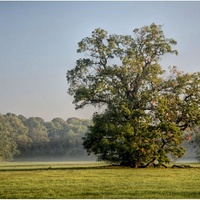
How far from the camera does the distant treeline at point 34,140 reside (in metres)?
96.3

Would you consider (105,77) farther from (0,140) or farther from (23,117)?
(23,117)

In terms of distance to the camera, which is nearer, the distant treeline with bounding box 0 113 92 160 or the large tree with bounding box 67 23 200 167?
the large tree with bounding box 67 23 200 167

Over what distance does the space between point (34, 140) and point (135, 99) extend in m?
76.5

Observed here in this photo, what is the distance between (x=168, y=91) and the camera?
42.2 m

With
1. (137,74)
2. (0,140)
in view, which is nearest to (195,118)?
(137,74)

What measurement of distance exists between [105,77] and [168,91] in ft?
20.3

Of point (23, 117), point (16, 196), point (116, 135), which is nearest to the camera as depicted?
point (16, 196)

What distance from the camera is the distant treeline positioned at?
96.3 m

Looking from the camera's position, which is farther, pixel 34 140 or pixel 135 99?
pixel 34 140

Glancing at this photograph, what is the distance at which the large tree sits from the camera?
3912cm

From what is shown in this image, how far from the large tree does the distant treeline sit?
2062 inches

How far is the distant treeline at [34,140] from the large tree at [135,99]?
52.4 m

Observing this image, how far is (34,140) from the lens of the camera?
376 ft

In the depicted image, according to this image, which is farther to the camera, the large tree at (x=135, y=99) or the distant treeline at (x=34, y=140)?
the distant treeline at (x=34, y=140)
